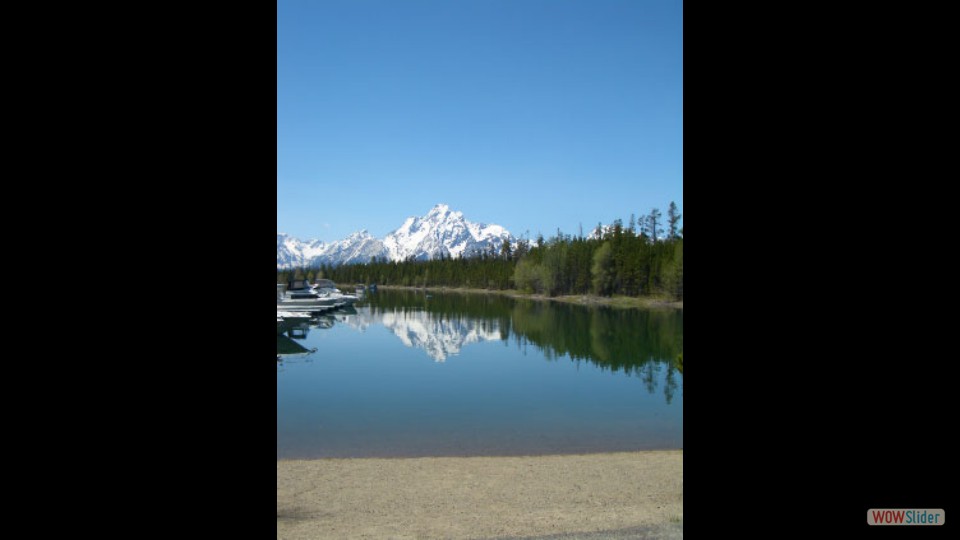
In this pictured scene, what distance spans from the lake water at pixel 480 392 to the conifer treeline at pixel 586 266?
9.66 meters

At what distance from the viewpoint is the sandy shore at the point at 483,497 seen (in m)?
4.93

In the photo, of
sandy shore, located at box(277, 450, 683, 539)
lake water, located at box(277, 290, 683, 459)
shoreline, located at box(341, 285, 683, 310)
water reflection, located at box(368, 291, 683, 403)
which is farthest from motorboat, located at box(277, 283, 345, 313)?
sandy shore, located at box(277, 450, 683, 539)

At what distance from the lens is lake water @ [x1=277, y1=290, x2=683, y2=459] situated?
9.09 metres

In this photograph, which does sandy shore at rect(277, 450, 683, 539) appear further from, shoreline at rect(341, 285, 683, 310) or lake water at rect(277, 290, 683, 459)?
shoreline at rect(341, 285, 683, 310)

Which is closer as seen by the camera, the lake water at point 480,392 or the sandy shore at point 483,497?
the sandy shore at point 483,497

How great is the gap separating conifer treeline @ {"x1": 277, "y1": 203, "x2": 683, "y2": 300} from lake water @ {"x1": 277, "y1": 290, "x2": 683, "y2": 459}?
9.66 metres

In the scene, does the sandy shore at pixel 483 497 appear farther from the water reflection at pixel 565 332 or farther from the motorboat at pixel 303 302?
the motorboat at pixel 303 302

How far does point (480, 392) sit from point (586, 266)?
3714 cm
